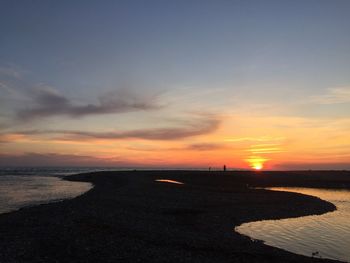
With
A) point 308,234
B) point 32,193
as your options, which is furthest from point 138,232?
point 32,193

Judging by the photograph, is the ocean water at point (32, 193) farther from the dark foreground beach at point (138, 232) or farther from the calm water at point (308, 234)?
the calm water at point (308, 234)

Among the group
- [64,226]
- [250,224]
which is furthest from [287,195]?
[64,226]

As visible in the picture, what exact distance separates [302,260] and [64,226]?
13.7m

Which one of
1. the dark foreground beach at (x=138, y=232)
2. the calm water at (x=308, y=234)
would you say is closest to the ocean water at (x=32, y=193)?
the dark foreground beach at (x=138, y=232)

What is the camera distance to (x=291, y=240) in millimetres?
24766

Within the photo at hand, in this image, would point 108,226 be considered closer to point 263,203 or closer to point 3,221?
point 3,221

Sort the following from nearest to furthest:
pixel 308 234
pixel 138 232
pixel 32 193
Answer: pixel 138 232
pixel 308 234
pixel 32 193

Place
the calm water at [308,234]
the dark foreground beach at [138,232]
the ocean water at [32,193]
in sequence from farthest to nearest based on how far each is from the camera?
the ocean water at [32,193]
the calm water at [308,234]
the dark foreground beach at [138,232]

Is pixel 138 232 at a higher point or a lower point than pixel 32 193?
lower

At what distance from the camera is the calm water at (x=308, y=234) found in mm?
22453

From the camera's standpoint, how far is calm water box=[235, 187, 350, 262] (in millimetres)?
22453

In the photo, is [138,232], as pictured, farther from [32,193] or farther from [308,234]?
[32,193]

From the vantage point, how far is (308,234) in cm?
2667

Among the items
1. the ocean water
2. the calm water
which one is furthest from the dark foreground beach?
the ocean water
